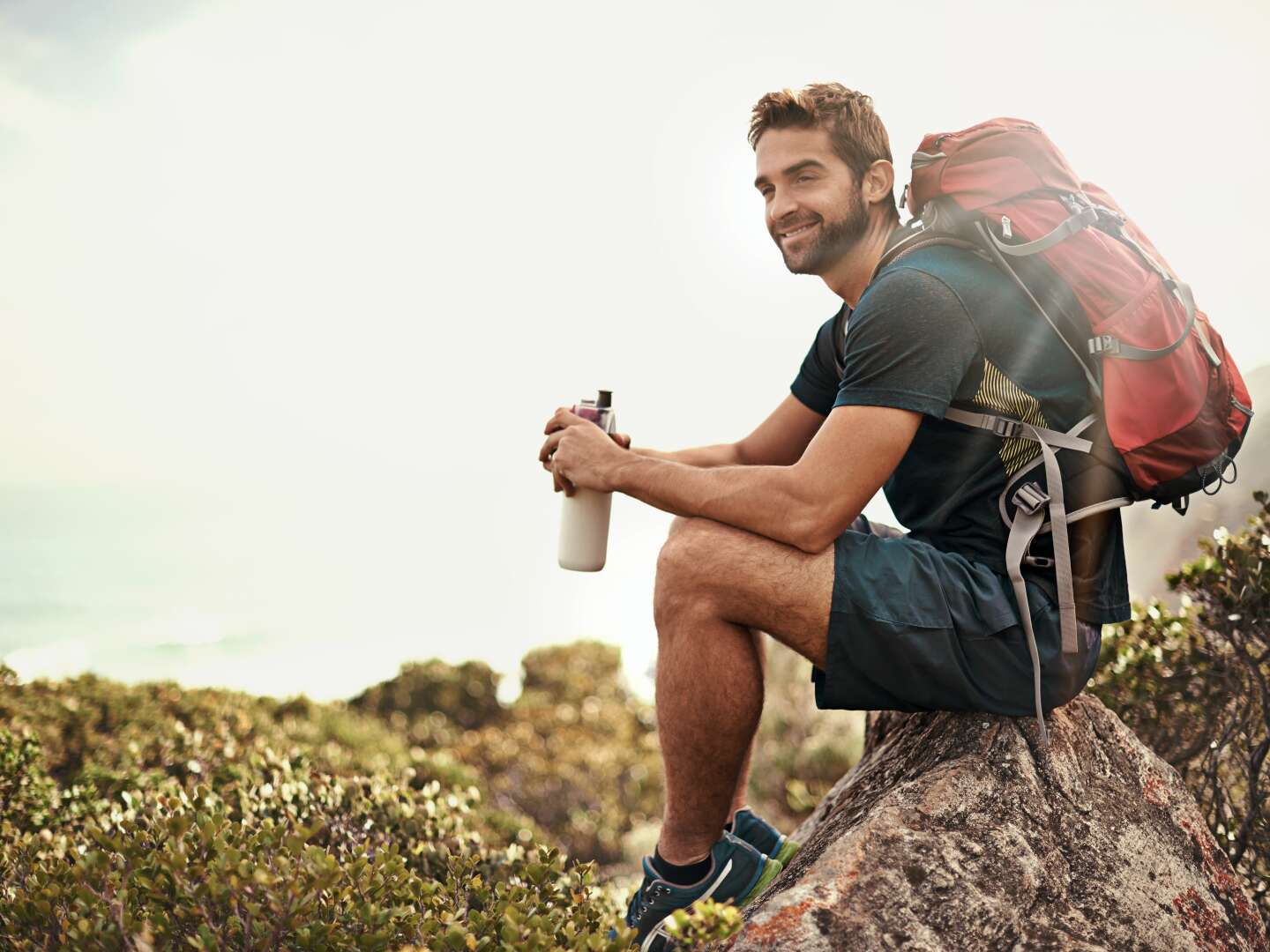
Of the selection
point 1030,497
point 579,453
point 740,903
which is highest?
point 579,453

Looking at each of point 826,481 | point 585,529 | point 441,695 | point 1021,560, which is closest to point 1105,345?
point 1021,560

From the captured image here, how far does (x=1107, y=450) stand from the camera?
270cm

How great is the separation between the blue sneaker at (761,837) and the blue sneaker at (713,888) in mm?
141

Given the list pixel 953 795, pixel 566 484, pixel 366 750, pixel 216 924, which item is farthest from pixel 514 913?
pixel 366 750

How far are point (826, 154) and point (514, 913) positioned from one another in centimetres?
242

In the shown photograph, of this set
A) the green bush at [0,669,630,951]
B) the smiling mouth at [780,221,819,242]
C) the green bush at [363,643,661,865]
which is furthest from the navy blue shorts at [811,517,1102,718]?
the green bush at [363,643,661,865]

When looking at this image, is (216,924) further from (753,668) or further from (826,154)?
(826,154)

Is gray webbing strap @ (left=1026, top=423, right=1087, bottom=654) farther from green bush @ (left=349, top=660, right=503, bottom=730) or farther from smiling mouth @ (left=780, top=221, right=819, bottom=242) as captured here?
green bush @ (left=349, top=660, right=503, bottom=730)

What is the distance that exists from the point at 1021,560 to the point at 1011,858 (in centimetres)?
73

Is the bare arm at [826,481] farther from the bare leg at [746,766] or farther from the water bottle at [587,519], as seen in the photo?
the water bottle at [587,519]

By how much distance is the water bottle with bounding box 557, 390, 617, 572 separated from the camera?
3.17m

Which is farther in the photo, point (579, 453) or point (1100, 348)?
point (579, 453)

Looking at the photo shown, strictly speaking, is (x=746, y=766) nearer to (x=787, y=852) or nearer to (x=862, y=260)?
(x=787, y=852)

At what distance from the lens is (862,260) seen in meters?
3.38
